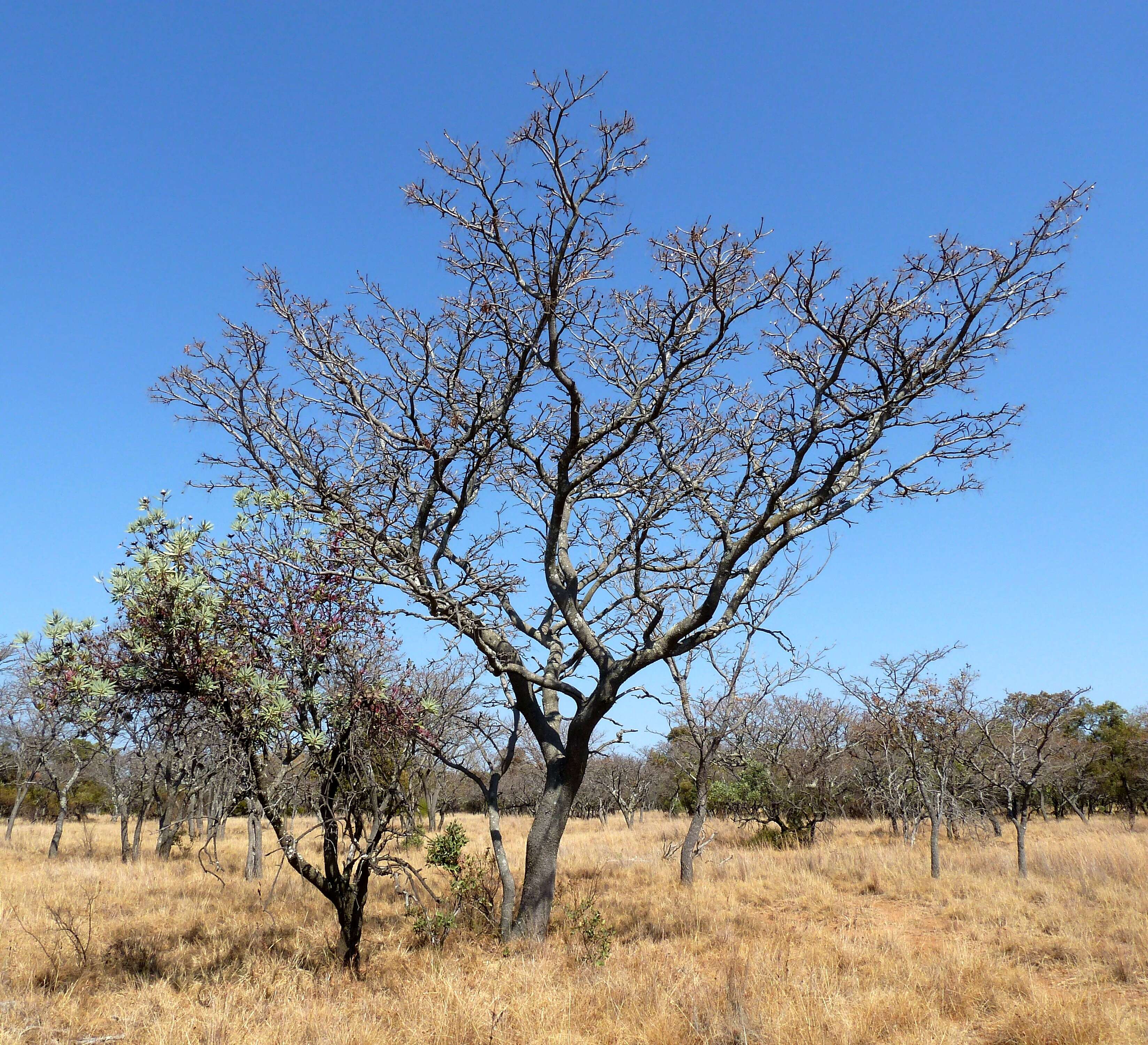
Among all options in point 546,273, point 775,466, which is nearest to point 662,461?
point 775,466

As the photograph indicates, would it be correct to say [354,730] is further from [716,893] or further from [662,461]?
[716,893]

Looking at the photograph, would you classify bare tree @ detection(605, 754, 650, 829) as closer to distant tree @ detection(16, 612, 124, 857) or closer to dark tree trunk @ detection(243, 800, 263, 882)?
dark tree trunk @ detection(243, 800, 263, 882)

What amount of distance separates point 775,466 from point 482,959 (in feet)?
21.8

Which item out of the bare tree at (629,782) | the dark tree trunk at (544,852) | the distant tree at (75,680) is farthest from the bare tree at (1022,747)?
the bare tree at (629,782)

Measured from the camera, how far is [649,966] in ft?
25.8

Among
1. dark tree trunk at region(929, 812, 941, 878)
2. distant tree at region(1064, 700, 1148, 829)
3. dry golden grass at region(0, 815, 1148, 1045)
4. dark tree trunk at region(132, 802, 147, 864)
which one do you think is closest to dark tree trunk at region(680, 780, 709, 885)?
dry golden grass at region(0, 815, 1148, 1045)

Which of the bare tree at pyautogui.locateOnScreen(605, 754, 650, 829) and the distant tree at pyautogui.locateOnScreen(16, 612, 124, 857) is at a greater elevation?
the distant tree at pyautogui.locateOnScreen(16, 612, 124, 857)

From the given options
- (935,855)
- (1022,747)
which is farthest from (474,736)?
(1022,747)

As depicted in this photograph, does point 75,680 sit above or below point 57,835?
above

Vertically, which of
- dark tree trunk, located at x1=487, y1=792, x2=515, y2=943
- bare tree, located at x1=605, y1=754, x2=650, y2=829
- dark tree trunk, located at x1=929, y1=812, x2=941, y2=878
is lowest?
bare tree, located at x1=605, y1=754, x2=650, y2=829

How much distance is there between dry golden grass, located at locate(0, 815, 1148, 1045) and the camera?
5.70 m

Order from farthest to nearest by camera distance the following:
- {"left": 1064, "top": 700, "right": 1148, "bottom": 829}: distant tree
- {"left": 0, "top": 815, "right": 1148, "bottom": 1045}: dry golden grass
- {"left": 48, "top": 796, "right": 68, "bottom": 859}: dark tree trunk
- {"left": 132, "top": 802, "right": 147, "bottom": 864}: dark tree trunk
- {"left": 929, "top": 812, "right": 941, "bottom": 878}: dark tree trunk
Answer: {"left": 1064, "top": 700, "right": 1148, "bottom": 829}: distant tree < {"left": 48, "top": 796, "right": 68, "bottom": 859}: dark tree trunk < {"left": 132, "top": 802, "right": 147, "bottom": 864}: dark tree trunk < {"left": 929, "top": 812, "right": 941, "bottom": 878}: dark tree trunk < {"left": 0, "top": 815, "right": 1148, "bottom": 1045}: dry golden grass

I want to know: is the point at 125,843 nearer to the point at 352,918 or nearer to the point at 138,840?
the point at 138,840

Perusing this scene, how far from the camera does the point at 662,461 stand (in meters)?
10.0
